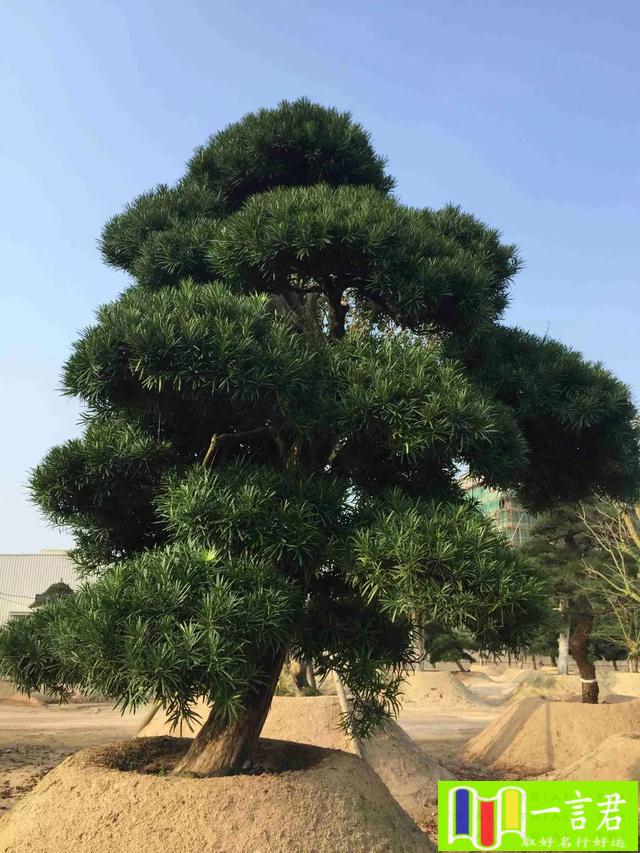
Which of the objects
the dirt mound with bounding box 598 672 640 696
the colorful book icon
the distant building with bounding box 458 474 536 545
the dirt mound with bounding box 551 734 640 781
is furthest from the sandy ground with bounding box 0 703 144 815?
the dirt mound with bounding box 598 672 640 696

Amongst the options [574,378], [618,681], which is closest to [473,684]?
[618,681]

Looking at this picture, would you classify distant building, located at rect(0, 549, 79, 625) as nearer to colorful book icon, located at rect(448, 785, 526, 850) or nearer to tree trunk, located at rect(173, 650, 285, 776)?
tree trunk, located at rect(173, 650, 285, 776)

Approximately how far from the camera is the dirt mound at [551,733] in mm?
12312

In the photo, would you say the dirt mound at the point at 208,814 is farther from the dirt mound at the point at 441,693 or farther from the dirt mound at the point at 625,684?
the dirt mound at the point at 441,693

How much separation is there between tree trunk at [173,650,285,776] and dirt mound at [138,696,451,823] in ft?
13.9

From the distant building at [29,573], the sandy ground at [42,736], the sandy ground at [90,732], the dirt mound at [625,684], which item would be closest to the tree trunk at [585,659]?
the sandy ground at [90,732]

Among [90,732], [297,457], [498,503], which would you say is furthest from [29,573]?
[297,457]

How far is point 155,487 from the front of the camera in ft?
18.2

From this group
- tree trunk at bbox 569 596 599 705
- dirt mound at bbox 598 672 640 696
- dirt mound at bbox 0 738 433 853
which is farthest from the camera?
dirt mound at bbox 598 672 640 696

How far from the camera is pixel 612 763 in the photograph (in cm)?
921

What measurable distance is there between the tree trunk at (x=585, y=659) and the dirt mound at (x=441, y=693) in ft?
53.6

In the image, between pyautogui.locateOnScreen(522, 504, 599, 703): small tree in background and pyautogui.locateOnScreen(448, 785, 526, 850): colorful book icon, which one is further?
pyautogui.locateOnScreen(522, 504, 599, 703): small tree in background

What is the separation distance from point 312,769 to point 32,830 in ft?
6.21

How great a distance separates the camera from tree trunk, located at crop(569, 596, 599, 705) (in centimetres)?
1398
